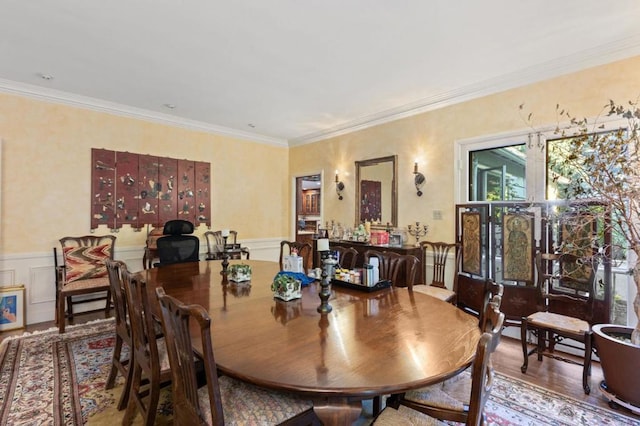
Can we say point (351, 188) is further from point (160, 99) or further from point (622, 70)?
point (622, 70)

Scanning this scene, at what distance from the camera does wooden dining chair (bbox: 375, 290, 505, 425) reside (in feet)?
3.55

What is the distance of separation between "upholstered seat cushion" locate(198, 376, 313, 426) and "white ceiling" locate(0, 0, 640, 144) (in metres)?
2.48

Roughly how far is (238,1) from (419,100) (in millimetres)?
2668

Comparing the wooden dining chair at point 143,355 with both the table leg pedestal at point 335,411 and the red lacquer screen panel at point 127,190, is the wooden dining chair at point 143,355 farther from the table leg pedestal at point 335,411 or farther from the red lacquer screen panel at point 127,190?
the red lacquer screen panel at point 127,190

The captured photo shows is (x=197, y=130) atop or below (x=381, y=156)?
atop

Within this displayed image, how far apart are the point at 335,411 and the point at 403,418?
0.38 metres

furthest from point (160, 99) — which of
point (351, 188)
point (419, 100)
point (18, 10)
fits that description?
point (419, 100)

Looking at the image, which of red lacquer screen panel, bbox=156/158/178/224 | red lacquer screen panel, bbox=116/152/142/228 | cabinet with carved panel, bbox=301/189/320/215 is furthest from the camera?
cabinet with carved panel, bbox=301/189/320/215

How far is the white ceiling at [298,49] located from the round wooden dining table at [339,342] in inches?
82.7

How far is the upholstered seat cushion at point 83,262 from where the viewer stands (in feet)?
12.2

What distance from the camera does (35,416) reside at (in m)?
2.07

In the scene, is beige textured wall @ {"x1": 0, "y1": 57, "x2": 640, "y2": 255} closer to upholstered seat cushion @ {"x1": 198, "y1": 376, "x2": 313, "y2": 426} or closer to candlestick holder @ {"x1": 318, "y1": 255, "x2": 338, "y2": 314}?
candlestick holder @ {"x1": 318, "y1": 255, "x2": 338, "y2": 314}

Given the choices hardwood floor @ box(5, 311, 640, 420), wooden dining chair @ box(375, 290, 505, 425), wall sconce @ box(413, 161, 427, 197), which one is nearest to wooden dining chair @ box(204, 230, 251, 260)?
hardwood floor @ box(5, 311, 640, 420)

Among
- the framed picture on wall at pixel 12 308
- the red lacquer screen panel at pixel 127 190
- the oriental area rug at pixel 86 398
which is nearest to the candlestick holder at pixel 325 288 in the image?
the oriental area rug at pixel 86 398
